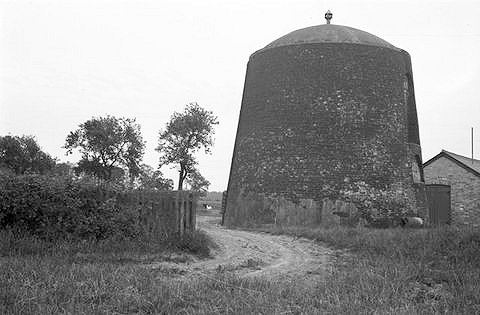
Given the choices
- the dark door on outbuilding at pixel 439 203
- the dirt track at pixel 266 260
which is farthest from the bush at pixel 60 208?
the dark door on outbuilding at pixel 439 203

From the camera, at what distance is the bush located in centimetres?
852

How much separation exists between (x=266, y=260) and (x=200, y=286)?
3650 mm

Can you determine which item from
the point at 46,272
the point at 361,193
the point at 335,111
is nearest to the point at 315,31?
the point at 335,111

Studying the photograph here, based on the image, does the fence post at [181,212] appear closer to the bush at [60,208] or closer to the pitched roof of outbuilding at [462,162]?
the bush at [60,208]

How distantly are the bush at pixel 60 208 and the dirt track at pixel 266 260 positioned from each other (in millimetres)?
1653

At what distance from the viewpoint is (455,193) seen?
76.9ft

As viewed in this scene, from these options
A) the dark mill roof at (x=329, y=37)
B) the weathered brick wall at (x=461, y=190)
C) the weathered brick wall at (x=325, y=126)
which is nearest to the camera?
the weathered brick wall at (x=325, y=126)

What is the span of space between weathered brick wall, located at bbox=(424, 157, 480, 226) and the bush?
18534 mm

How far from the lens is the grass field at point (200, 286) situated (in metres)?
5.30

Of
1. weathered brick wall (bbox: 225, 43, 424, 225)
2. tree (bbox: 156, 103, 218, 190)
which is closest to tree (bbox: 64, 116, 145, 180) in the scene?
tree (bbox: 156, 103, 218, 190)

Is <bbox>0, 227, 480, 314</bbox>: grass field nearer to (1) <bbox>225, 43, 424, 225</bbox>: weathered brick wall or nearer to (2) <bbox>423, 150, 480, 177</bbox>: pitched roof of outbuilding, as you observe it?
(1) <bbox>225, 43, 424, 225</bbox>: weathered brick wall

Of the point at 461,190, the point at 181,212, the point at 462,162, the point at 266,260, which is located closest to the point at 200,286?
the point at 266,260

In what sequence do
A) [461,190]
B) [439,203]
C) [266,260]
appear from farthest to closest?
[461,190] → [439,203] → [266,260]

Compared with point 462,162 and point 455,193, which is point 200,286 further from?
point 462,162
